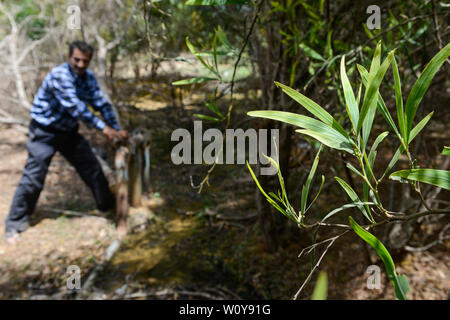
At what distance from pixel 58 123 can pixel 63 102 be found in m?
0.27

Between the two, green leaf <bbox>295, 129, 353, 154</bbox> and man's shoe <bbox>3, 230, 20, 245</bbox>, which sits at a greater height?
green leaf <bbox>295, 129, 353, 154</bbox>

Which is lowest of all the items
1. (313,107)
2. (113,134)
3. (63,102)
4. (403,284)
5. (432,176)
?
(403,284)

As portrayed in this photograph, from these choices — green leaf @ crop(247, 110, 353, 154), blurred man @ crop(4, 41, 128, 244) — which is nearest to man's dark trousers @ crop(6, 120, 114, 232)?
blurred man @ crop(4, 41, 128, 244)

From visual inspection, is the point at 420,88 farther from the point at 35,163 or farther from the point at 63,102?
the point at 35,163

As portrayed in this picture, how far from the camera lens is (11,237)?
2961 mm

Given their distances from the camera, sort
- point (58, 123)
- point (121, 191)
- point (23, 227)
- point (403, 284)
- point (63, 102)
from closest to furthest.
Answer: point (403, 284), point (63, 102), point (58, 123), point (23, 227), point (121, 191)

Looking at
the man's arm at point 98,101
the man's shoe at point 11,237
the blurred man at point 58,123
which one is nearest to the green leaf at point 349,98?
the blurred man at point 58,123

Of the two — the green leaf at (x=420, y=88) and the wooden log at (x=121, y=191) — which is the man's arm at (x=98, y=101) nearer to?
the wooden log at (x=121, y=191)

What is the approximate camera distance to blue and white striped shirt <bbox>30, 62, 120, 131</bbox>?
9.08 ft

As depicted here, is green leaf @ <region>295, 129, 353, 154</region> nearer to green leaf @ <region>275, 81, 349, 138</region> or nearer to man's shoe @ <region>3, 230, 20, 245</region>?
green leaf @ <region>275, 81, 349, 138</region>

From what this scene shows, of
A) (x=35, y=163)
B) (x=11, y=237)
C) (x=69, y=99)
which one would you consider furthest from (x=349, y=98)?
(x=11, y=237)

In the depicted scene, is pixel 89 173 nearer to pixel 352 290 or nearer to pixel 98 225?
pixel 98 225

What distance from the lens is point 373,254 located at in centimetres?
231

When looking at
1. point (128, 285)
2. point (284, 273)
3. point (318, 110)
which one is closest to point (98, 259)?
point (128, 285)
